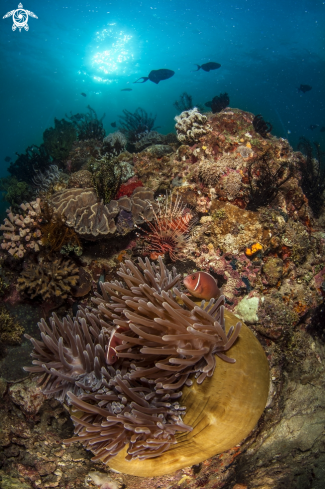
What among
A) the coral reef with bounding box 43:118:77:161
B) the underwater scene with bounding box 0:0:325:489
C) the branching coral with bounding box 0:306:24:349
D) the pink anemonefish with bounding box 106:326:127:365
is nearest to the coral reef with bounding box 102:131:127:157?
the coral reef with bounding box 43:118:77:161

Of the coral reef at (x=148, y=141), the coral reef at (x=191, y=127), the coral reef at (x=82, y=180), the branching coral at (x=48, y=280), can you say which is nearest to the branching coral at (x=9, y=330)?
the branching coral at (x=48, y=280)

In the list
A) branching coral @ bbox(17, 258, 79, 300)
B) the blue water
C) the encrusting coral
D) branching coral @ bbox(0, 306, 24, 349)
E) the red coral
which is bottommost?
branching coral @ bbox(0, 306, 24, 349)

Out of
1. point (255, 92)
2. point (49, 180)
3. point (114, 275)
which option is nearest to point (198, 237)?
point (114, 275)

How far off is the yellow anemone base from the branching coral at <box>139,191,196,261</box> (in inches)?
85.5

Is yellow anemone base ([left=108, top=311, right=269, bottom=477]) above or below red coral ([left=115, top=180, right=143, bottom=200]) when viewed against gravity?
below

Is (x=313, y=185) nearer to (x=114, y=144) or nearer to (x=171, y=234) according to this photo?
(x=171, y=234)

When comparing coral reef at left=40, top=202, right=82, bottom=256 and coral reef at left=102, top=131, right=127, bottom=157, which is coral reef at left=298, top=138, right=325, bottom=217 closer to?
coral reef at left=102, top=131, right=127, bottom=157

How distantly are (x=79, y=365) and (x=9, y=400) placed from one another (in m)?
1.37

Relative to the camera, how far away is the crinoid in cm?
423

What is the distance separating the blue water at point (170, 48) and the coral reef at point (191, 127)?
24.6 metres

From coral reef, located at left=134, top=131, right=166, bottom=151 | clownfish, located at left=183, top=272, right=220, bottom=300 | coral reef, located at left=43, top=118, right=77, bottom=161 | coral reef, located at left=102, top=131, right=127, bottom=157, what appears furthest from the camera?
coral reef, located at left=134, top=131, right=166, bottom=151

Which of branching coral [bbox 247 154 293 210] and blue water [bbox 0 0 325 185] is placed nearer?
branching coral [bbox 247 154 293 210]

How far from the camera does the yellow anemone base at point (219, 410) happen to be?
2086mm

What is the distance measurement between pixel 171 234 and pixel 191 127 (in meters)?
3.45
